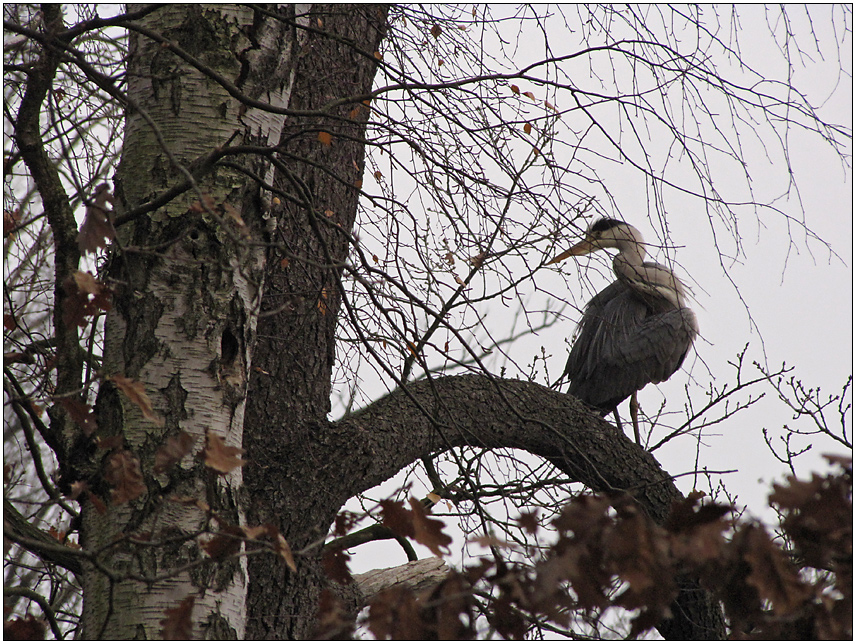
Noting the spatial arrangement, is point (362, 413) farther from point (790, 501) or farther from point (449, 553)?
point (790, 501)

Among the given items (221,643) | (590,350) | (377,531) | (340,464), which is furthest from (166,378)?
(590,350)

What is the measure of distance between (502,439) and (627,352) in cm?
314

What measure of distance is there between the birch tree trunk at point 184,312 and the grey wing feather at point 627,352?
4488 mm

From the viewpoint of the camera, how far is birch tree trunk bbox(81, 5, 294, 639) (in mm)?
1719

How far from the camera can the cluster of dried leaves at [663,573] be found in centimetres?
104

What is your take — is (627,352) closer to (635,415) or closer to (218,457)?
(635,415)

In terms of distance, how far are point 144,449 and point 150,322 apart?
310 mm

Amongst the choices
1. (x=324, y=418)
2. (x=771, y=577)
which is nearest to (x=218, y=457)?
(x=771, y=577)

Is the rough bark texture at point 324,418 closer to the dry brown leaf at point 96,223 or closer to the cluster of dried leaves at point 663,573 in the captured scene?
the dry brown leaf at point 96,223

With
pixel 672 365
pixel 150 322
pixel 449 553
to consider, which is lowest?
pixel 449 553

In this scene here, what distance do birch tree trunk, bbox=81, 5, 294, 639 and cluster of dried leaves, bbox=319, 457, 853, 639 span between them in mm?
692

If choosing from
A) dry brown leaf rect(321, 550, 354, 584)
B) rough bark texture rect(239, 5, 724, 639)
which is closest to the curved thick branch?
rough bark texture rect(239, 5, 724, 639)

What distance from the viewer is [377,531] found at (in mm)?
3467

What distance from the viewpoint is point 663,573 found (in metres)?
1.07
